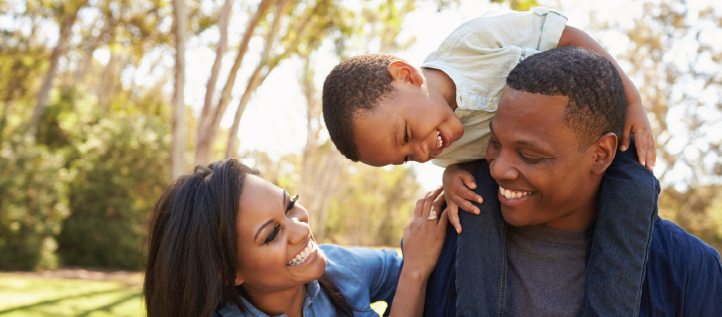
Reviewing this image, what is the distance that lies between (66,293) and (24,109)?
50.3 ft

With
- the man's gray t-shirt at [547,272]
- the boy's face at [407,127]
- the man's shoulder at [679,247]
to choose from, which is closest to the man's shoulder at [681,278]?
the man's shoulder at [679,247]

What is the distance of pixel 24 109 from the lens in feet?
69.3

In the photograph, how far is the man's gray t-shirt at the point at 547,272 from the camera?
2.11 meters

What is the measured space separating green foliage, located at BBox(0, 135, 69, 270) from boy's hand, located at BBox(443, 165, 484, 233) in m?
13.6

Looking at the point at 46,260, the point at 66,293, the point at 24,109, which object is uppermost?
the point at 24,109

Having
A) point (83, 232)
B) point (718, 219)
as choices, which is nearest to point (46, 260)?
point (83, 232)

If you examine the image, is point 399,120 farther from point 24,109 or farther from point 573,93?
point 24,109

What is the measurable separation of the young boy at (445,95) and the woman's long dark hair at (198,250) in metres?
0.64

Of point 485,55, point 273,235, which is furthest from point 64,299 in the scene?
point 485,55

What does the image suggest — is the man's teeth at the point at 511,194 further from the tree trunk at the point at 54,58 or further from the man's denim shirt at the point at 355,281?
the tree trunk at the point at 54,58

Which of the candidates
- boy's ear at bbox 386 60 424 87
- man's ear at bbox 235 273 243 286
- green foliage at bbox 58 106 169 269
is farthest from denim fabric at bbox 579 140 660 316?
green foliage at bbox 58 106 169 269

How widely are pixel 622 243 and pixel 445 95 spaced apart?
115cm

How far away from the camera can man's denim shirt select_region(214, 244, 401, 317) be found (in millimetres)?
2639

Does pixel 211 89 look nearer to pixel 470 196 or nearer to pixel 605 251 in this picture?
pixel 470 196
